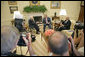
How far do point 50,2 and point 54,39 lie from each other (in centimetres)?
688

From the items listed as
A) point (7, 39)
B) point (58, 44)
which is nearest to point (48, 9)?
point (7, 39)

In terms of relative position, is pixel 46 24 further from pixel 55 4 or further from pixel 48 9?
pixel 55 4

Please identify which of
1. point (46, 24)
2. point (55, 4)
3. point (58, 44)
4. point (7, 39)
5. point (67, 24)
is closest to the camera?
point (58, 44)

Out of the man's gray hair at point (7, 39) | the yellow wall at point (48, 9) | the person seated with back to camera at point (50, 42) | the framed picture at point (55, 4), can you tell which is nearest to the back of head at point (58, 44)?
the person seated with back to camera at point (50, 42)

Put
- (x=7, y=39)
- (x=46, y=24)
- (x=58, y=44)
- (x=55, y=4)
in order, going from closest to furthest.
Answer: (x=58, y=44)
(x=7, y=39)
(x=46, y=24)
(x=55, y=4)

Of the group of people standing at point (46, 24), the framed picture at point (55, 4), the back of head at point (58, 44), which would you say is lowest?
the group of people standing at point (46, 24)

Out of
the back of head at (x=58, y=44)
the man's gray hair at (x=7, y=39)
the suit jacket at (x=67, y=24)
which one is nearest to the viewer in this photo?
the back of head at (x=58, y=44)

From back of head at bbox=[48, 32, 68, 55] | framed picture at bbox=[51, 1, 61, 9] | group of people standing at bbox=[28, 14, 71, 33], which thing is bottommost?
group of people standing at bbox=[28, 14, 71, 33]

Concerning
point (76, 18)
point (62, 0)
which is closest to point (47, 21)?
point (62, 0)

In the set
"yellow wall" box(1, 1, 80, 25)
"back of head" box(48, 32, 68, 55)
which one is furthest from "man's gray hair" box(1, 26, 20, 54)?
"yellow wall" box(1, 1, 80, 25)

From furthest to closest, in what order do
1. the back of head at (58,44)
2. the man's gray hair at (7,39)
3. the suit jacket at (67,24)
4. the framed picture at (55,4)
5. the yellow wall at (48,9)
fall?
the framed picture at (55,4)
the yellow wall at (48,9)
the suit jacket at (67,24)
the man's gray hair at (7,39)
the back of head at (58,44)

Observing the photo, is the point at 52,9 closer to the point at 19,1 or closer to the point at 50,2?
the point at 50,2

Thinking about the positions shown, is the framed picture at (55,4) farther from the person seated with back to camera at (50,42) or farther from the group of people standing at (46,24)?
the person seated with back to camera at (50,42)

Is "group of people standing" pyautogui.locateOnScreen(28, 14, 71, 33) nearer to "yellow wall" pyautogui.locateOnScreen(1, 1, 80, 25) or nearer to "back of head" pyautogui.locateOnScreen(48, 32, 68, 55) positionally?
"yellow wall" pyautogui.locateOnScreen(1, 1, 80, 25)
